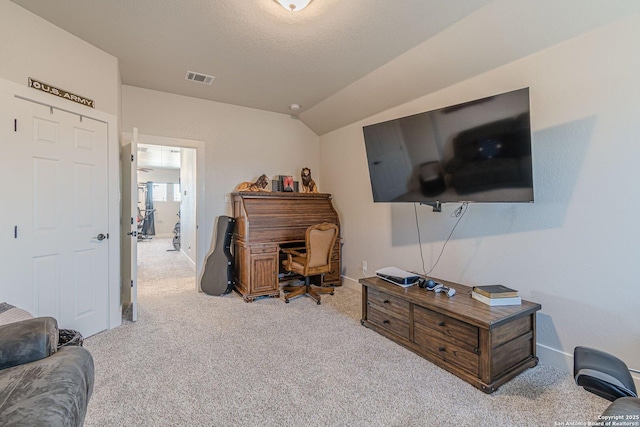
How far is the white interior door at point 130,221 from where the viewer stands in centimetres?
301

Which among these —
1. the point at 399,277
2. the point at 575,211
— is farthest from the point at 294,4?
the point at 575,211

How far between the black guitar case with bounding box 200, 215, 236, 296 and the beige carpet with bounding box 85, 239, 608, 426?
2.78ft

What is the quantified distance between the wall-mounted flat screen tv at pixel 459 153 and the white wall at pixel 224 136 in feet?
6.51

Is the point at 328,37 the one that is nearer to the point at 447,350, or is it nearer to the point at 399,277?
the point at 399,277

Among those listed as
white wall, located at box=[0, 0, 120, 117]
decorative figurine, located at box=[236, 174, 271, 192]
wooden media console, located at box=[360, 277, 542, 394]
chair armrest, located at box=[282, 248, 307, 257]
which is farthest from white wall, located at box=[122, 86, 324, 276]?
wooden media console, located at box=[360, 277, 542, 394]

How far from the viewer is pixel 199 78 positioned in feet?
11.2

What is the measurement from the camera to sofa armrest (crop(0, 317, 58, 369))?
125cm

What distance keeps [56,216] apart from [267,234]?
81.4 inches

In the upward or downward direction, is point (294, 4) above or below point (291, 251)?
above

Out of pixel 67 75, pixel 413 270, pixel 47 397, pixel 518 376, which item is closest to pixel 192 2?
pixel 67 75

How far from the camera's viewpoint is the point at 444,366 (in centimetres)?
216

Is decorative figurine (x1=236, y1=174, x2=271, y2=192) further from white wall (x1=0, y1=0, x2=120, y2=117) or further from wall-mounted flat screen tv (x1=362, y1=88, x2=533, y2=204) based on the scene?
wall-mounted flat screen tv (x1=362, y1=88, x2=533, y2=204)

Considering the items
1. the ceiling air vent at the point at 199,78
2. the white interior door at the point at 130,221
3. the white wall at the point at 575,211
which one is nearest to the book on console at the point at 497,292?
the white wall at the point at 575,211

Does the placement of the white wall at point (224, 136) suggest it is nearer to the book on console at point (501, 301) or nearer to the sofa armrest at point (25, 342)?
the sofa armrest at point (25, 342)
